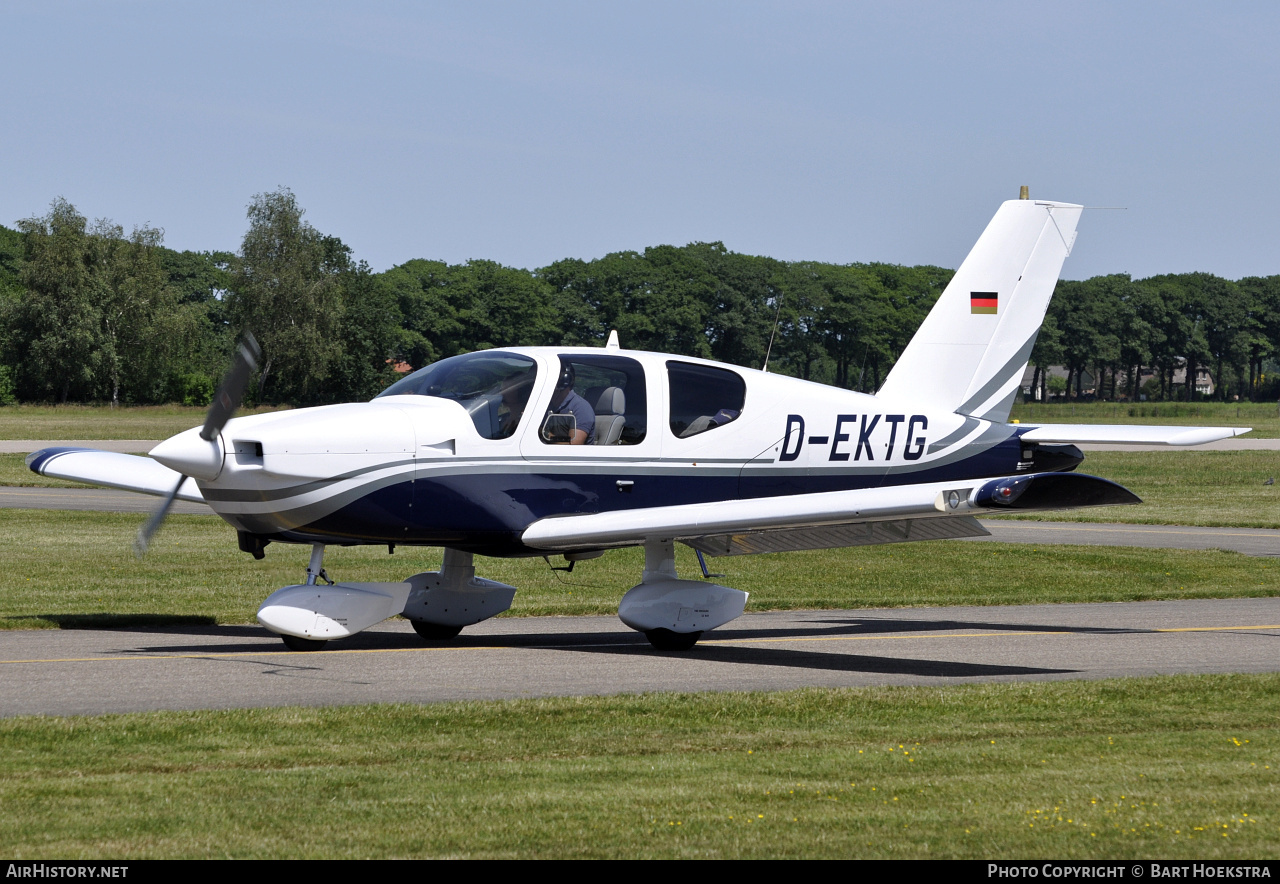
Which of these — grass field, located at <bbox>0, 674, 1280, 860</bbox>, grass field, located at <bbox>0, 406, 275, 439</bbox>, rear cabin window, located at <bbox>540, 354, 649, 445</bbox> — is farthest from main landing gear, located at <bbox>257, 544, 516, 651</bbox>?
grass field, located at <bbox>0, 406, 275, 439</bbox>

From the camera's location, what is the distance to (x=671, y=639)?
11906 mm

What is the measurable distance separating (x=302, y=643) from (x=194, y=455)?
191cm

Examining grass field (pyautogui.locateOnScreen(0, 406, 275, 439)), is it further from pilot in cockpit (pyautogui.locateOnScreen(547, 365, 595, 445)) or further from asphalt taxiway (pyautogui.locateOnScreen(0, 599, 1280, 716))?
pilot in cockpit (pyautogui.locateOnScreen(547, 365, 595, 445))

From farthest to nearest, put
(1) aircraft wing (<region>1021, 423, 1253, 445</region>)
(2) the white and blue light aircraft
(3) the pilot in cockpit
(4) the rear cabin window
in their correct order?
(1) aircraft wing (<region>1021, 423, 1253, 445</region>)
(4) the rear cabin window
(3) the pilot in cockpit
(2) the white and blue light aircraft

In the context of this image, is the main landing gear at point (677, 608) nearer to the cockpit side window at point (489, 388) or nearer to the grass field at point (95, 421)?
the cockpit side window at point (489, 388)

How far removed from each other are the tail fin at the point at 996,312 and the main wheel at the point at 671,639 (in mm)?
3657

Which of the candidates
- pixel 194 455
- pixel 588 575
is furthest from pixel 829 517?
pixel 588 575

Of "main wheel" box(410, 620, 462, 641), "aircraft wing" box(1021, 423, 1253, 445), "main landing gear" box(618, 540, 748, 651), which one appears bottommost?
"main wheel" box(410, 620, 462, 641)

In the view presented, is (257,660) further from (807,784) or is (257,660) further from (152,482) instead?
(807,784)

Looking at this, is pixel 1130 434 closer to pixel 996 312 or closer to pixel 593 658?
pixel 996 312

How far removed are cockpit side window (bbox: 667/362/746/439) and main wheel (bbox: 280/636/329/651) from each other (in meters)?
3.45

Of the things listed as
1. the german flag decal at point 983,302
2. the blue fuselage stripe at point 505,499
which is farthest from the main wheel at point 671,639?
the german flag decal at point 983,302

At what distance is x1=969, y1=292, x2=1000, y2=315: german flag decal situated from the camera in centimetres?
1428

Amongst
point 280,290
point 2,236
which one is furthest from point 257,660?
point 2,236
